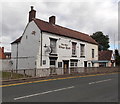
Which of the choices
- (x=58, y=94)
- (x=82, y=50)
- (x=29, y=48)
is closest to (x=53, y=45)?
(x=29, y=48)

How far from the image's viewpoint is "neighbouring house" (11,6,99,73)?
21.8 m

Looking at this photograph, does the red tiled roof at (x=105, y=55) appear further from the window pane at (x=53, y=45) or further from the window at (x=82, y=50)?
the window pane at (x=53, y=45)

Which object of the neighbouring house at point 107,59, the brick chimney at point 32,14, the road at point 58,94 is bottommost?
the road at point 58,94

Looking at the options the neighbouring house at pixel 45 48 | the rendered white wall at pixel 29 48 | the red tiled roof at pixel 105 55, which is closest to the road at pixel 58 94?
the neighbouring house at pixel 45 48

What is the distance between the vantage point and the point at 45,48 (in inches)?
874

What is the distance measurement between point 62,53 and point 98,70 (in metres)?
7.98

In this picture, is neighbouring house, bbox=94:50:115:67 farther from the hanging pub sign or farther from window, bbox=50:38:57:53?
window, bbox=50:38:57:53

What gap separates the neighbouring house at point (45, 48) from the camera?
21.8m

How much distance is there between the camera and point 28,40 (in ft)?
78.2

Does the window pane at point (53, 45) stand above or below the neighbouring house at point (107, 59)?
above

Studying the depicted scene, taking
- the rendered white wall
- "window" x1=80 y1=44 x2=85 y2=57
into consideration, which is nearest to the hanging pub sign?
the rendered white wall

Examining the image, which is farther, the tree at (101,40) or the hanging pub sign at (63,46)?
the tree at (101,40)

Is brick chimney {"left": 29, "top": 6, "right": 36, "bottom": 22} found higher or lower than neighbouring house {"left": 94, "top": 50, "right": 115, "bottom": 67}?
higher

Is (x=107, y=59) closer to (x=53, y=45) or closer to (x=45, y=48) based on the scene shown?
(x=53, y=45)
